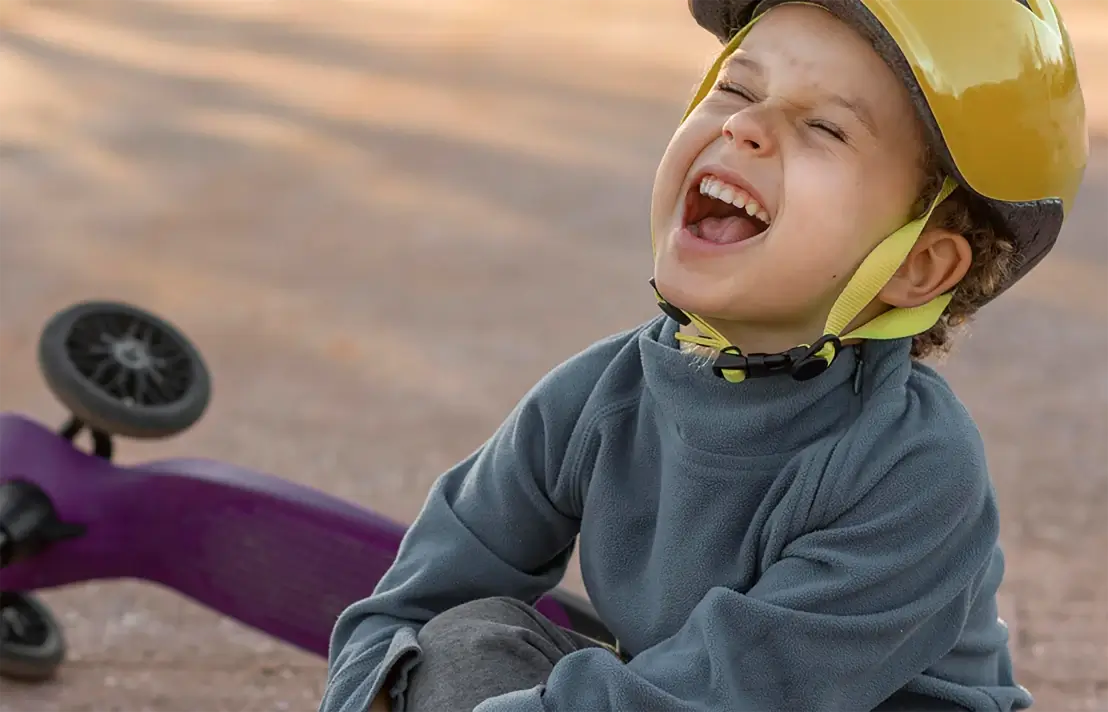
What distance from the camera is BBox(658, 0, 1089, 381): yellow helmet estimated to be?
5.14 feet

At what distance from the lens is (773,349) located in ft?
5.58

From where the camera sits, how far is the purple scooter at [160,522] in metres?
2.35

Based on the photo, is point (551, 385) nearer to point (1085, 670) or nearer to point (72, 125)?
point (1085, 670)

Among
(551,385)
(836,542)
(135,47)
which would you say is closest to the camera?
(836,542)

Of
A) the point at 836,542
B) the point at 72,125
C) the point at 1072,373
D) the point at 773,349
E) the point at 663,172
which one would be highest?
the point at 663,172

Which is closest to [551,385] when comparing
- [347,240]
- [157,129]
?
[347,240]

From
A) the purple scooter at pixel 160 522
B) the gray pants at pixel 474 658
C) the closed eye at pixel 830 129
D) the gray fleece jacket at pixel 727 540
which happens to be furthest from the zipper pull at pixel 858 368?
the purple scooter at pixel 160 522

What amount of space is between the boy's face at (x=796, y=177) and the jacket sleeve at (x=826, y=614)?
215mm

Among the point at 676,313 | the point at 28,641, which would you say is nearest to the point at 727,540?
the point at 676,313

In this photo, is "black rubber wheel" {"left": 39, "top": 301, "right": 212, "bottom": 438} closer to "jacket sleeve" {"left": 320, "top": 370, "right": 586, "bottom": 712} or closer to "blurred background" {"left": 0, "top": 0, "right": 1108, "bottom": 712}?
"blurred background" {"left": 0, "top": 0, "right": 1108, "bottom": 712}

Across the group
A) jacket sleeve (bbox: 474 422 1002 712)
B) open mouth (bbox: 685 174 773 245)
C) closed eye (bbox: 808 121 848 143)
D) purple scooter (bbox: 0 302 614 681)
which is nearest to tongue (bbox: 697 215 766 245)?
open mouth (bbox: 685 174 773 245)

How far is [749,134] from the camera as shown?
1.58 m

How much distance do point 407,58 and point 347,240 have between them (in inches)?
107

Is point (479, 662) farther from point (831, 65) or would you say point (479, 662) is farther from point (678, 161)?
point (831, 65)
